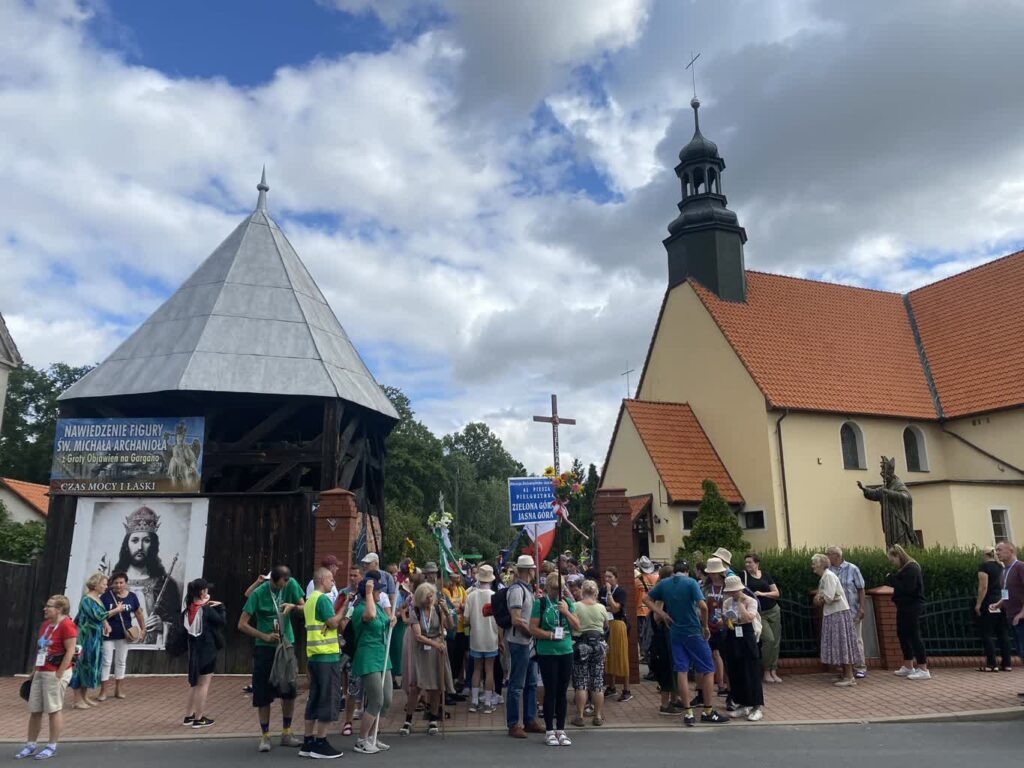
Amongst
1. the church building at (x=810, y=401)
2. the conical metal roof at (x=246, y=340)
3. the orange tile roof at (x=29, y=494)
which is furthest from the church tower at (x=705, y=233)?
the orange tile roof at (x=29, y=494)

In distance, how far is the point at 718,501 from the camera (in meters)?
20.5

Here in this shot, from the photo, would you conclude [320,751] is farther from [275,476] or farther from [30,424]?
[30,424]

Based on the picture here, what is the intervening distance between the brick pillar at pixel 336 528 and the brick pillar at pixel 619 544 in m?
3.76

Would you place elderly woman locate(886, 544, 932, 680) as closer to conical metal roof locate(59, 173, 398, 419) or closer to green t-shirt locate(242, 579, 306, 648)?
green t-shirt locate(242, 579, 306, 648)

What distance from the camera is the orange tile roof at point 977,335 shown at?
895 inches

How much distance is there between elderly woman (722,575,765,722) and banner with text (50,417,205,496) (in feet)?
30.0

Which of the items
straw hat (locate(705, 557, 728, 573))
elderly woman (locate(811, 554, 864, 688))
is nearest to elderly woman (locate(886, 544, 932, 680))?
elderly woman (locate(811, 554, 864, 688))

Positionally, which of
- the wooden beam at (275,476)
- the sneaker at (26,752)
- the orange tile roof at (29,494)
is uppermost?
the orange tile roof at (29,494)

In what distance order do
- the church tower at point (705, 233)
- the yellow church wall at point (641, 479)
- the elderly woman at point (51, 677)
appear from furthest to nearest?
the church tower at point (705, 233)
the yellow church wall at point (641, 479)
the elderly woman at point (51, 677)

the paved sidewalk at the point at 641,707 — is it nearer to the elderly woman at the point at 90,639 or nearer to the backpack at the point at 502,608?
the elderly woman at the point at 90,639

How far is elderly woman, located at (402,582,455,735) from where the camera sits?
8.50m

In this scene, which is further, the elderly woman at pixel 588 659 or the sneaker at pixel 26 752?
the elderly woman at pixel 588 659

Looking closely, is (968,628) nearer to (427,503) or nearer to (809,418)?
(809,418)

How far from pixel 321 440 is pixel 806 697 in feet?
29.6
